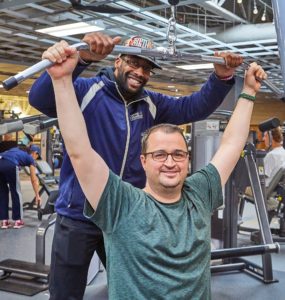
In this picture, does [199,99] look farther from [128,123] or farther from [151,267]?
[151,267]

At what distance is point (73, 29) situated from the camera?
8.24 m

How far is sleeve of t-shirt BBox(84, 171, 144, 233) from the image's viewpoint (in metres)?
1.37

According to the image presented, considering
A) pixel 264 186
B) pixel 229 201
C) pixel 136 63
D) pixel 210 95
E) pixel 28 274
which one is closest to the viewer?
pixel 136 63

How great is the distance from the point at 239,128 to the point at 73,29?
278 inches

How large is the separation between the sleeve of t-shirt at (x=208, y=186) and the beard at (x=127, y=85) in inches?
21.2

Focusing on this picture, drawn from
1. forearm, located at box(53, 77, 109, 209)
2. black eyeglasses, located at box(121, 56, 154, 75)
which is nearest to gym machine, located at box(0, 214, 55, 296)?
black eyeglasses, located at box(121, 56, 154, 75)

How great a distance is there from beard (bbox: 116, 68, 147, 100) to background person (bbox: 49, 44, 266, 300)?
49 centimetres

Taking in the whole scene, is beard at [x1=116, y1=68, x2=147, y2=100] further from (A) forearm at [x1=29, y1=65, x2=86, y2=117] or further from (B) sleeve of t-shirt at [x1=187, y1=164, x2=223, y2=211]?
(B) sleeve of t-shirt at [x1=187, y1=164, x2=223, y2=211]

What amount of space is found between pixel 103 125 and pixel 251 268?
316 centimetres

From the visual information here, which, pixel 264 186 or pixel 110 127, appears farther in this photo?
pixel 264 186

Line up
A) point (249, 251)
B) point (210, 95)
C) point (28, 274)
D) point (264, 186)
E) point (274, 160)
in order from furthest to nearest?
point (274, 160), point (264, 186), point (28, 274), point (249, 251), point (210, 95)

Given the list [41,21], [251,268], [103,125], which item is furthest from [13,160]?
[103,125]

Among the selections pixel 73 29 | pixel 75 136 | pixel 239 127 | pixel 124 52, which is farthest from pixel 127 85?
pixel 73 29

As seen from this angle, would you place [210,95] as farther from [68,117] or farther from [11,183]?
[11,183]
